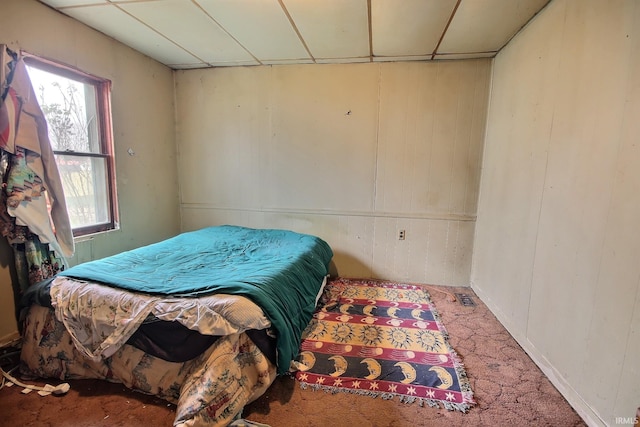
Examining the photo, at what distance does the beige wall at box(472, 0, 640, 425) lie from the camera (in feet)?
4.19

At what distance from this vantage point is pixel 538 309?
1.89 meters

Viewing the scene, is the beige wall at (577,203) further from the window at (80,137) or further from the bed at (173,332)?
the window at (80,137)

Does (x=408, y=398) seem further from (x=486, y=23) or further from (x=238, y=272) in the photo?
(x=486, y=23)

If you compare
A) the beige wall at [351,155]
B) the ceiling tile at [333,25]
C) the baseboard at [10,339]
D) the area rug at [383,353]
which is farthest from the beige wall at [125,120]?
the area rug at [383,353]

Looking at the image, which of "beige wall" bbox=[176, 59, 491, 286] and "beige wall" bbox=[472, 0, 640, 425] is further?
"beige wall" bbox=[176, 59, 491, 286]

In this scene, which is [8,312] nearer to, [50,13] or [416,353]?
[50,13]

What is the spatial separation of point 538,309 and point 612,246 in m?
0.72

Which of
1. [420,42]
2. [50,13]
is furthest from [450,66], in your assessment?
[50,13]

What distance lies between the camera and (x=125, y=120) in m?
2.74

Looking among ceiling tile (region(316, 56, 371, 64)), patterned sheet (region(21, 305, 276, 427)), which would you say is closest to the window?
patterned sheet (region(21, 305, 276, 427))

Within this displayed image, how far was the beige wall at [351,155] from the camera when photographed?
297 cm

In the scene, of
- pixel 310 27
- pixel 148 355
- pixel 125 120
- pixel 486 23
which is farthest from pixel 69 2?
pixel 486 23

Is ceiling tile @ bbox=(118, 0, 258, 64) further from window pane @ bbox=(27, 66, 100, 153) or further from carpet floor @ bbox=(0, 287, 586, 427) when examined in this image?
carpet floor @ bbox=(0, 287, 586, 427)

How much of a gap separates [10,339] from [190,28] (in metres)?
2.55
